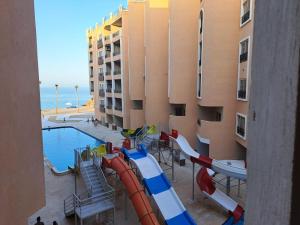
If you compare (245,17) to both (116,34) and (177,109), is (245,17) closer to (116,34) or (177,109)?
(177,109)

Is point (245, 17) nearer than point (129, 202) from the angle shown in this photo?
No

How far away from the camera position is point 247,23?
1611cm

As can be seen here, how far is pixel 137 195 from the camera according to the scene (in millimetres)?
10516

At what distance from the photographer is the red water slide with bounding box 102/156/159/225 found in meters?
9.75

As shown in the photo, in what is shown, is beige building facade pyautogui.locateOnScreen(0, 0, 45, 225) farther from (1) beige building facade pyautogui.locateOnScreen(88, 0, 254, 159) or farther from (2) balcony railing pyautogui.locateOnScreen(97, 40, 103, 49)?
(2) balcony railing pyautogui.locateOnScreen(97, 40, 103, 49)

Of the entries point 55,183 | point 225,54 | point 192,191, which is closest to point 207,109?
point 225,54

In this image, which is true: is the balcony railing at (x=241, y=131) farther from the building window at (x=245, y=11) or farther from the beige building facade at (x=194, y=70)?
the building window at (x=245, y=11)

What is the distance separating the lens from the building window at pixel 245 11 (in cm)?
1602

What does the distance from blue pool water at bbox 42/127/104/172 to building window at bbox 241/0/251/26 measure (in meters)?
18.2

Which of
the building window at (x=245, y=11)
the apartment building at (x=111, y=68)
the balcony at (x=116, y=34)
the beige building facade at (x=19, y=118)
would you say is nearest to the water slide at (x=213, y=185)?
the beige building facade at (x=19, y=118)

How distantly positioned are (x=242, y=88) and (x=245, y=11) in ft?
17.1

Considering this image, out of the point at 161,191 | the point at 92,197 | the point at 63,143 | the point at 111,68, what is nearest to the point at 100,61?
the point at 111,68

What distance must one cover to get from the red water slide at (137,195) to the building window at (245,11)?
481 inches

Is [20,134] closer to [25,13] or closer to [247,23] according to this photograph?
[25,13]
